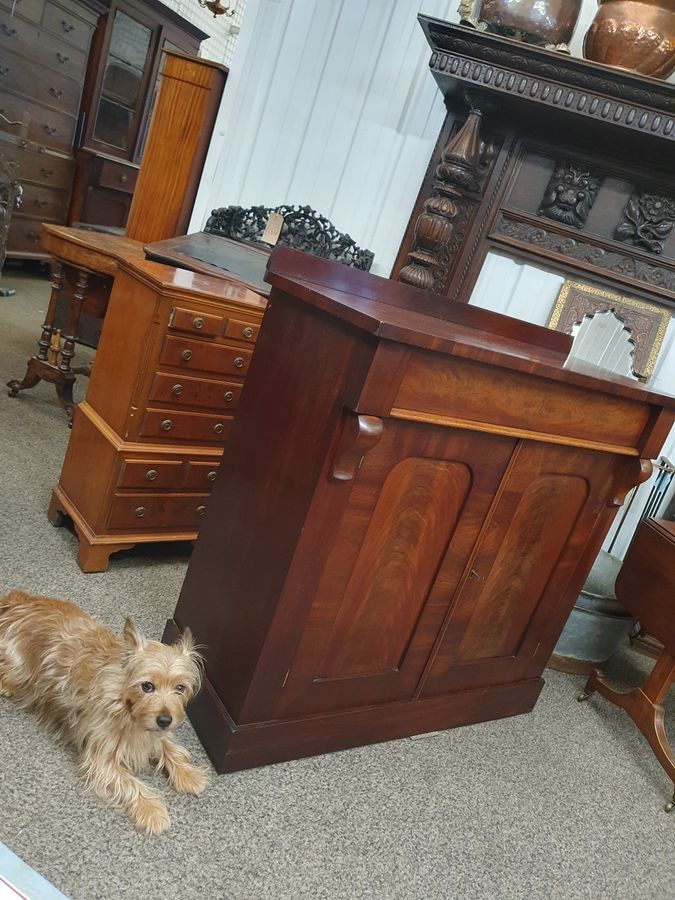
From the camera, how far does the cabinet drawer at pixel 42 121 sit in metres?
5.12

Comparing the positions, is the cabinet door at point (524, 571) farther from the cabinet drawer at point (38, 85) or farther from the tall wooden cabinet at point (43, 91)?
the cabinet drawer at point (38, 85)

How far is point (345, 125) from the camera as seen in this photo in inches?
130

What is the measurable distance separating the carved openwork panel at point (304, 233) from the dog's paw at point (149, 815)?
2.37 metres

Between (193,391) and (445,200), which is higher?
(445,200)

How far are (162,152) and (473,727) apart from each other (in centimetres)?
298

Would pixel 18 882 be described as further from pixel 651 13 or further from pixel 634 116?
pixel 651 13

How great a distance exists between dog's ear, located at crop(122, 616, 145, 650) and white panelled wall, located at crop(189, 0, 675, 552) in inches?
88.6

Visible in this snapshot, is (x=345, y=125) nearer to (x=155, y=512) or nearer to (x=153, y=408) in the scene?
(x=153, y=408)

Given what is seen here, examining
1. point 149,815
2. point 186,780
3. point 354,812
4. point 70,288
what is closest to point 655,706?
point 354,812

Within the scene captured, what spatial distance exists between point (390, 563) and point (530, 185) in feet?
6.70

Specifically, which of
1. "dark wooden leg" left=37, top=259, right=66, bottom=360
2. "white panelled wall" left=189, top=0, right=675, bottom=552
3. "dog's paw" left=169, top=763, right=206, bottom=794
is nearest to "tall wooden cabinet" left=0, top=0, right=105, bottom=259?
"dark wooden leg" left=37, top=259, right=66, bottom=360

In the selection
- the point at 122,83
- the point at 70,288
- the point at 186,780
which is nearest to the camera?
the point at 186,780

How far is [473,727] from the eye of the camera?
7.57ft

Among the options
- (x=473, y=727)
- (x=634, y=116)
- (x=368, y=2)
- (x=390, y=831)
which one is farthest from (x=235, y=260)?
(x=390, y=831)
